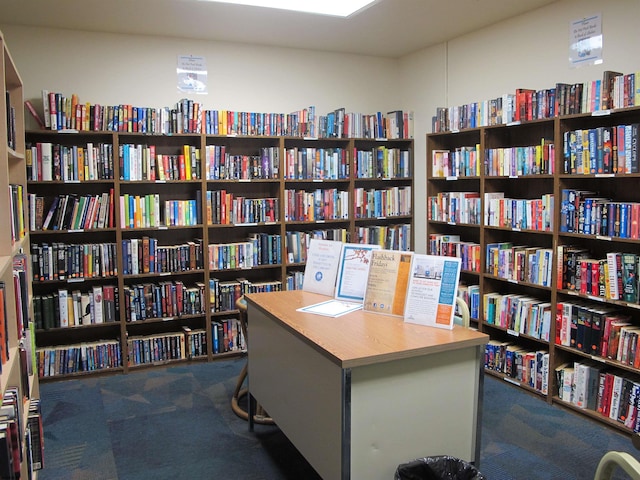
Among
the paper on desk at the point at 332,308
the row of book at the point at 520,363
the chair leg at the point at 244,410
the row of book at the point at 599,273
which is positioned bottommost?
the chair leg at the point at 244,410

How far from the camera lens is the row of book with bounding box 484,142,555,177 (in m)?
3.80

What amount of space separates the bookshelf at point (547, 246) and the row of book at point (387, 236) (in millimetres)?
625

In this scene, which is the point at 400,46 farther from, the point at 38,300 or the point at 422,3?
the point at 38,300

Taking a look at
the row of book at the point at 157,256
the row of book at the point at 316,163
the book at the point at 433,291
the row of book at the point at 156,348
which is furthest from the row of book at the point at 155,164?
the book at the point at 433,291

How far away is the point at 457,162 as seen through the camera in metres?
4.69

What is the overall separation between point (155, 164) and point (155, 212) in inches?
16.0

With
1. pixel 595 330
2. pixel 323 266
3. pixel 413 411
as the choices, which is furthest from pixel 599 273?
pixel 413 411

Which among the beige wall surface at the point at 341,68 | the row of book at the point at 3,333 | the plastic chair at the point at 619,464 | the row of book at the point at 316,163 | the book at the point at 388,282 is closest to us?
the plastic chair at the point at 619,464

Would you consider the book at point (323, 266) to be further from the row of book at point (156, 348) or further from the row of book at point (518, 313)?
the row of book at point (156, 348)

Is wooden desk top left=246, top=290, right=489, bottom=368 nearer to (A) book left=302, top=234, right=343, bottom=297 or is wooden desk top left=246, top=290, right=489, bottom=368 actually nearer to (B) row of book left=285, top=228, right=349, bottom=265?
(A) book left=302, top=234, right=343, bottom=297

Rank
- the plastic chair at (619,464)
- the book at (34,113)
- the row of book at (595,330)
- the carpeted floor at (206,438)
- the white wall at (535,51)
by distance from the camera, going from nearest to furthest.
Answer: the plastic chair at (619,464)
the carpeted floor at (206,438)
the row of book at (595,330)
the white wall at (535,51)
the book at (34,113)

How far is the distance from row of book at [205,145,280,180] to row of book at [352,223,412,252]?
109 cm

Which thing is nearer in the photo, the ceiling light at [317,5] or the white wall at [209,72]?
the ceiling light at [317,5]

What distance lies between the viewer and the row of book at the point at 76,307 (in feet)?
13.9
